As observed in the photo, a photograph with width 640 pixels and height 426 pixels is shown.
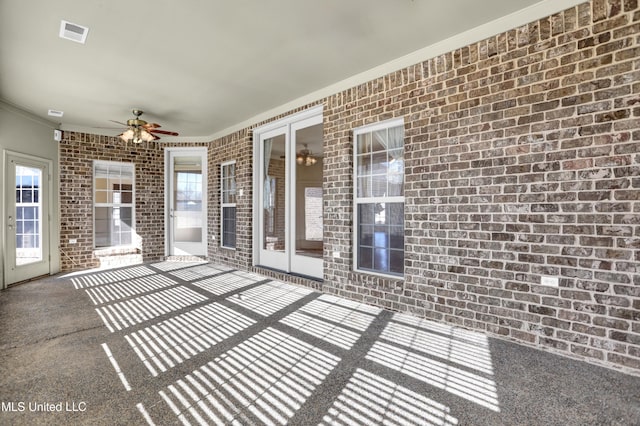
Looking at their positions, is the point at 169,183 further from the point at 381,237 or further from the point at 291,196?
the point at 381,237

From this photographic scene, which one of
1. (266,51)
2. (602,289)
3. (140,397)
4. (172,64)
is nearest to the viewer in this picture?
(140,397)

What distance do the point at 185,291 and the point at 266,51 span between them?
355 cm

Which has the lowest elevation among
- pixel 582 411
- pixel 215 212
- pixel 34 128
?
pixel 582 411

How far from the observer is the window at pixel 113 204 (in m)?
6.91

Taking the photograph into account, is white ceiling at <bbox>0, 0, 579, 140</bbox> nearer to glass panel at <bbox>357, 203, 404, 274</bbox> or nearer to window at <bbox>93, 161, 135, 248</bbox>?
glass panel at <bbox>357, 203, 404, 274</bbox>

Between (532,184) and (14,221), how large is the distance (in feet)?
24.9

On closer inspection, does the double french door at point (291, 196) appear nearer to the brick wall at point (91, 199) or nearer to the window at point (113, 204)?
the brick wall at point (91, 199)

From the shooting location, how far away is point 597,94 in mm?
2494

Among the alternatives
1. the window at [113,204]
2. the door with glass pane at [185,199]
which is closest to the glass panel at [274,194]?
the door with glass pane at [185,199]

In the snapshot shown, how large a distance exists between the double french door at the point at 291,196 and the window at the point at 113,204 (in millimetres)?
Result: 3406

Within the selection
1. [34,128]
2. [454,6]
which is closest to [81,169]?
[34,128]

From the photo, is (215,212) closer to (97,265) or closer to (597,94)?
(97,265)

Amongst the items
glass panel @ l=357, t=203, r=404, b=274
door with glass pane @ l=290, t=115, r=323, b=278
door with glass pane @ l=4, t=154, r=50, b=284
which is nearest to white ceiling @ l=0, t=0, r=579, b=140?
door with glass pane @ l=290, t=115, r=323, b=278

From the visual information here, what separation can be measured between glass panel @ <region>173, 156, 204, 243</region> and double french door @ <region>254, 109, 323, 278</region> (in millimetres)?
2321
